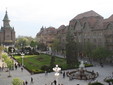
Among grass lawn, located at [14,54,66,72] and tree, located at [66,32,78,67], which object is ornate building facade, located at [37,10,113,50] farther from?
tree, located at [66,32,78,67]

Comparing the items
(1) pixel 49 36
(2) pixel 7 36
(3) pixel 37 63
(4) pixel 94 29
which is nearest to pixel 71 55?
(3) pixel 37 63

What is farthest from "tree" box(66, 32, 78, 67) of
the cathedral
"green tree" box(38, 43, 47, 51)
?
the cathedral

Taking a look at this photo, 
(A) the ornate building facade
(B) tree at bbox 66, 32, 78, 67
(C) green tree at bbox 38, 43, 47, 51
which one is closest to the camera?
(B) tree at bbox 66, 32, 78, 67

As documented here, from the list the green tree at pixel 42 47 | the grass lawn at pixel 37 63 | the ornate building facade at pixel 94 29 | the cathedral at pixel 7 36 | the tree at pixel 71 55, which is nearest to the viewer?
the grass lawn at pixel 37 63

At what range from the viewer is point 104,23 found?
58094 mm

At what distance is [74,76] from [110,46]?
77.3 ft

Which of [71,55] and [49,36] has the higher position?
[49,36]

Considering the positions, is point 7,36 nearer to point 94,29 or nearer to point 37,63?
point 37,63

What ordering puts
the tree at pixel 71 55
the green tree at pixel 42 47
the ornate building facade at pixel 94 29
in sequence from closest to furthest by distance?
the tree at pixel 71 55 → the ornate building facade at pixel 94 29 → the green tree at pixel 42 47

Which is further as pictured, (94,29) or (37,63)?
(94,29)

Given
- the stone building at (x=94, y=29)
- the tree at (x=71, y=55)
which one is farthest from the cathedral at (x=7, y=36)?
the tree at (x=71, y=55)

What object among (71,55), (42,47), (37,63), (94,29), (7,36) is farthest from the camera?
(7,36)

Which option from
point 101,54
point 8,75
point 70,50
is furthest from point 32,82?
point 101,54

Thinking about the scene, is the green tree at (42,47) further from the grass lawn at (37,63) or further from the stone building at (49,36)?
the grass lawn at (37,63)
